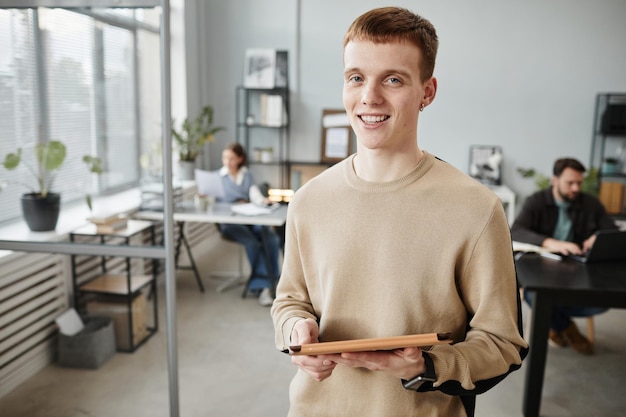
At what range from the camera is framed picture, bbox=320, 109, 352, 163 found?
6.43 metres

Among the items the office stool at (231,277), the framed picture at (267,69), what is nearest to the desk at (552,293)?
the office stool at (231,277)

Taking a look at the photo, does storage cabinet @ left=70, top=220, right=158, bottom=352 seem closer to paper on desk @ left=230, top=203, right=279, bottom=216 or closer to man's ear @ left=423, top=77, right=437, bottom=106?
paper on desk @ left=230, top=203, right=279, bottom=216

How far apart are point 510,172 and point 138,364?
169 inches

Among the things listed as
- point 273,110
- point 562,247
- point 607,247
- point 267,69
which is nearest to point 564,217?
point 562,247

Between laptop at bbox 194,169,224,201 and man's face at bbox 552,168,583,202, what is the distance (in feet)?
8.51

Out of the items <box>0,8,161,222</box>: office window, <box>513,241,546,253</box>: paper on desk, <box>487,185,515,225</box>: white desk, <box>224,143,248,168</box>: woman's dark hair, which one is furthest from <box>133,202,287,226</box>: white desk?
<box>487,185,515,225</box>: white desk

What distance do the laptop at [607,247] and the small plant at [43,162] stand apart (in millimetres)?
2606

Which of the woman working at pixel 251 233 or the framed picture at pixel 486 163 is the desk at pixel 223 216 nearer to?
the woman working at pixel 251 233

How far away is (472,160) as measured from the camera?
616cm

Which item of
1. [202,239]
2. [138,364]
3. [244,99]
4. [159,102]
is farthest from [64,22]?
[244,99]

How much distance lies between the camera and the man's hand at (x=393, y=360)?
1056 millimetres

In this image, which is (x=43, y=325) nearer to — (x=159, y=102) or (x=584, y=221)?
(x=159, y=102)

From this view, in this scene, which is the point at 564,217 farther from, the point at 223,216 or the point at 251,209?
the point at 223,216

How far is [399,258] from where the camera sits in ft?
3.76
